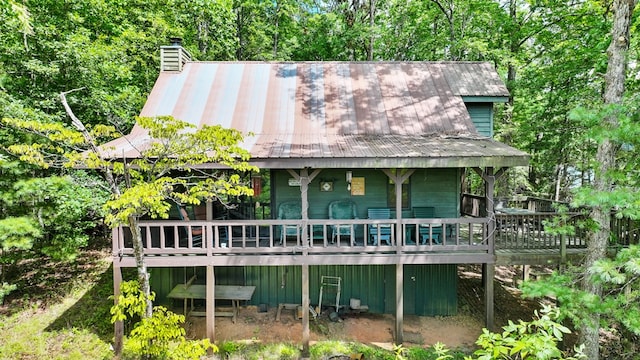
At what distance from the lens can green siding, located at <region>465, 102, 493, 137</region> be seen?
35.3 ft

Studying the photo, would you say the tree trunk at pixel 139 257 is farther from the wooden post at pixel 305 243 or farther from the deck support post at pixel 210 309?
the wooden post at pixel 305 243

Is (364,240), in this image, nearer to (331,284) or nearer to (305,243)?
(305,243)

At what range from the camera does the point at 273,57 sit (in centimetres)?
2142

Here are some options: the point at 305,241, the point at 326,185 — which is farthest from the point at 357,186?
the point at 305,241

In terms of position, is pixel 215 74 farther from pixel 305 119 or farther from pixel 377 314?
pixel 377 314

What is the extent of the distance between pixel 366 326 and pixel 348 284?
4.12ft

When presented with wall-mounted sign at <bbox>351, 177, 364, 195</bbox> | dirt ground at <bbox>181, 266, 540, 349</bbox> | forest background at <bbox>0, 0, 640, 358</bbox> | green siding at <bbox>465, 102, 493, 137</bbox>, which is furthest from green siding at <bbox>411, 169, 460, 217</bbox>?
forest background at <bbox>0, 0, 640, 358</bbox>

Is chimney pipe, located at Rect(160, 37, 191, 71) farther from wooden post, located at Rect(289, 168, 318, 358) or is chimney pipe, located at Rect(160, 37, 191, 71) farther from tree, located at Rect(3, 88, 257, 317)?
wooden post, located at Rect(289, 168, 318, 358)

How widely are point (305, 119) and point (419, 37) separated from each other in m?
14.7

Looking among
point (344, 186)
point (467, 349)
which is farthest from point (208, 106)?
point (467, 349)

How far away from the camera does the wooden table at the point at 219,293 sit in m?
9.05

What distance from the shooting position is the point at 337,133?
9672 mm

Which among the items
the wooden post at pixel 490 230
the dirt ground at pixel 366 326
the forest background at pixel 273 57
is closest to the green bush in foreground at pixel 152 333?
the dirt ground at pixel 366 326

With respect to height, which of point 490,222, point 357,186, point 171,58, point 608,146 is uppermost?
point 171,58
